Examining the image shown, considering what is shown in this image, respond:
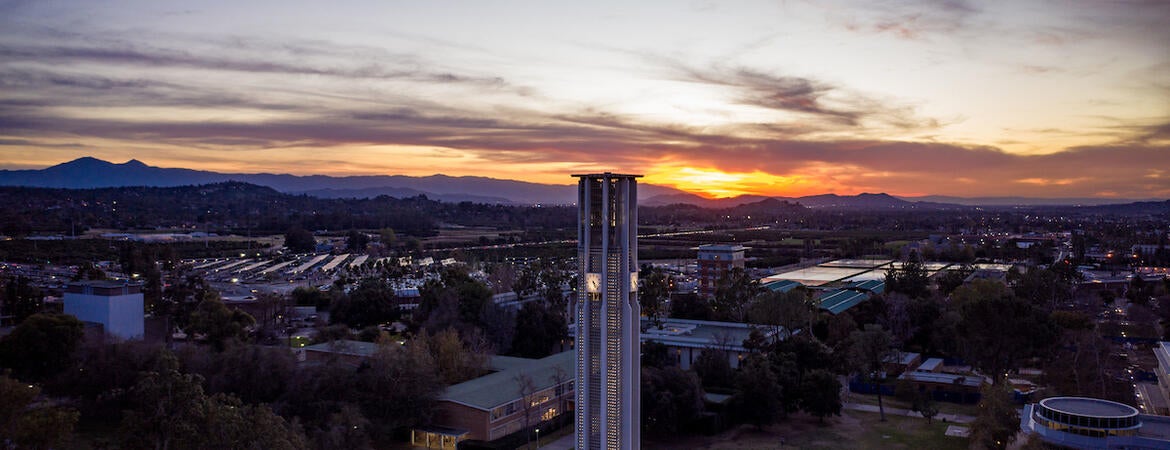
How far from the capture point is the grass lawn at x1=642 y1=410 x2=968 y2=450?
30844 millimetres

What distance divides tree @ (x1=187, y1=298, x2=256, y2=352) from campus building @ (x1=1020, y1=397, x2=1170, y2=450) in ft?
113

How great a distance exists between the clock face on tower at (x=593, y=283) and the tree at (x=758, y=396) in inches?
422

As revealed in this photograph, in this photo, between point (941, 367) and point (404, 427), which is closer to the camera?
point (404, 427)

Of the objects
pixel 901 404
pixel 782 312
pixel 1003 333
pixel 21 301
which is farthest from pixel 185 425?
pixel 21 301

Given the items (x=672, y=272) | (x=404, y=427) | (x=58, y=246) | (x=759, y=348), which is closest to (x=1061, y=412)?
(x=759, y=348)

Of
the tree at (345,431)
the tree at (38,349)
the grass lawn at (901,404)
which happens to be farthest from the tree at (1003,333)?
the tree at (38,349)

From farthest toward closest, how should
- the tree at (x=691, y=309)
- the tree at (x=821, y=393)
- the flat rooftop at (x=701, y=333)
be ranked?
1. the tree at (x=691, y=309)
2. the flat rooftop at (x=701, y=333)
3. the tree at (x=821, y=393)

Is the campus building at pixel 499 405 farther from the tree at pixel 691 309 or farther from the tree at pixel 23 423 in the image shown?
the tree at pixel 691 309

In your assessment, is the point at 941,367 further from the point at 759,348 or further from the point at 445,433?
the point at 445,433

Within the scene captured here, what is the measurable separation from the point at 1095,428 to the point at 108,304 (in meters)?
44.1

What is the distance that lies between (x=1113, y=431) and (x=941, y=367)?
19.3m

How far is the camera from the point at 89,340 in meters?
36.8

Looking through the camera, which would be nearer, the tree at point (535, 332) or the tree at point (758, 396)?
the tree at point (758, 396)

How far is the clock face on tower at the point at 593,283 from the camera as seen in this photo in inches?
981
